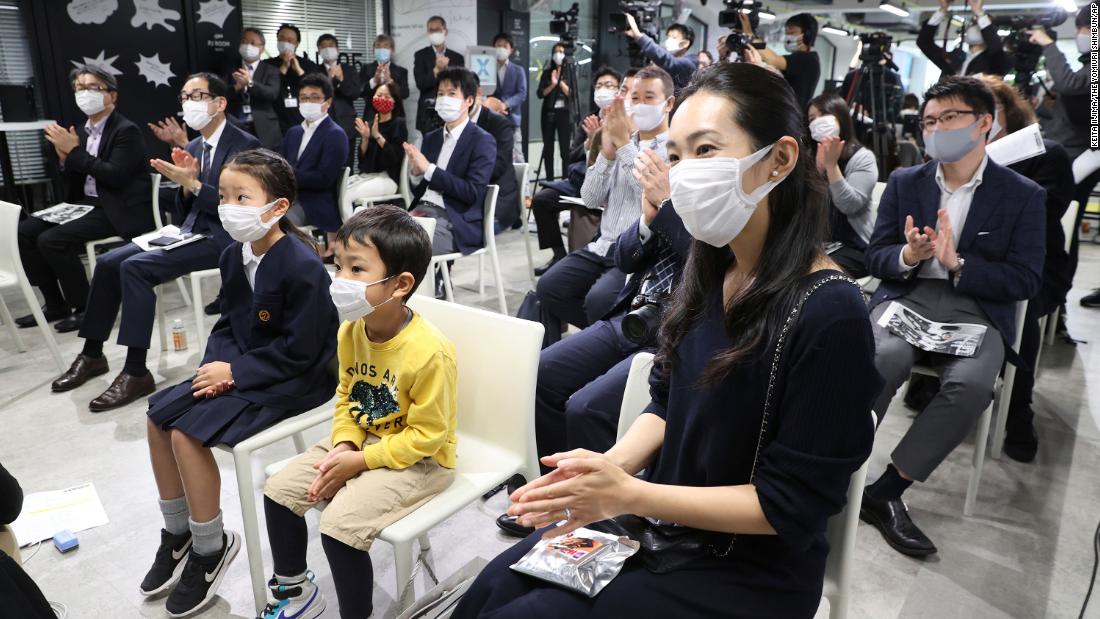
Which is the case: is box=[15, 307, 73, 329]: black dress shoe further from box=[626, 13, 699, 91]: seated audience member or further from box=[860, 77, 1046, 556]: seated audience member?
box=[860, 77, 1046, 556]: seated audience member

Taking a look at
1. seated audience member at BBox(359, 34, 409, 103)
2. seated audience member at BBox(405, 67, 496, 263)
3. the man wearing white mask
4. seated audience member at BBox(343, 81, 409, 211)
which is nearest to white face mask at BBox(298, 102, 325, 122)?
seated audience member at BBox(343, 81, 409, 211)

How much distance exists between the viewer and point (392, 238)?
Result: 1701mm

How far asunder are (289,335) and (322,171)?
2398mm

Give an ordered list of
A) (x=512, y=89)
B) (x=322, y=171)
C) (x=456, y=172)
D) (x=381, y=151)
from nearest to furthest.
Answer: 1. (x=456, y=172)
2. (x=322, y=171)
3. (x=381, y=151)
4. (x=512, y=89)

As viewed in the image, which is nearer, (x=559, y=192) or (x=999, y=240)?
(x=999, y=240)

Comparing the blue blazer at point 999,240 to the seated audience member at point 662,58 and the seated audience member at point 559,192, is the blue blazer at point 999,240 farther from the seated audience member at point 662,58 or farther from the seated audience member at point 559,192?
the seated audience member at point 662,58

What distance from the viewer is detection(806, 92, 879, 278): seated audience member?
3.04m

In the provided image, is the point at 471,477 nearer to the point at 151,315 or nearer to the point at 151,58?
the point at 151,315

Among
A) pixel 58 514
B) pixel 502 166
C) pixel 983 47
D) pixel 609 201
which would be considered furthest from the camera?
pixel 983 47

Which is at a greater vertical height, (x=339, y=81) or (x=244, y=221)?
(x=339, y=81)

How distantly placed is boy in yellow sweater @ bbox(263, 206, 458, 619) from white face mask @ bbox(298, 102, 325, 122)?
2.72 m

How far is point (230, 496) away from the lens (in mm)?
2396

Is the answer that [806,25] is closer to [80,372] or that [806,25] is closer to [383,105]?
[383,105]

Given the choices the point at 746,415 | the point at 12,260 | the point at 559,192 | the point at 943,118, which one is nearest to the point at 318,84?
the point at 559,192
